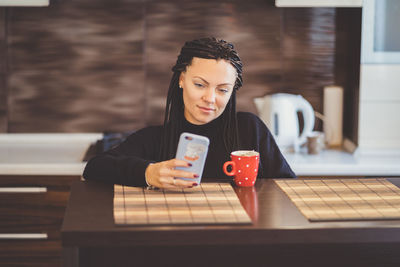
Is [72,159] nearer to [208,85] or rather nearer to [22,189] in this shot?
[22,189]

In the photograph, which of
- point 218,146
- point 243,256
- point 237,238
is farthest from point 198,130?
point 237,238

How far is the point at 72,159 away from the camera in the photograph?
8.83 feet

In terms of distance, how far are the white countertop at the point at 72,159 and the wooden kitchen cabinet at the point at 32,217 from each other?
1.9 inches

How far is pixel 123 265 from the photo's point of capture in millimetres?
1451

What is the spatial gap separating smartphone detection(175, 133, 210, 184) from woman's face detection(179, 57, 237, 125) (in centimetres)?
33

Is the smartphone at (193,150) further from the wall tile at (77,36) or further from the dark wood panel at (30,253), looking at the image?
the wall tile at (77,36)

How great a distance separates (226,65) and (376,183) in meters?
0.56

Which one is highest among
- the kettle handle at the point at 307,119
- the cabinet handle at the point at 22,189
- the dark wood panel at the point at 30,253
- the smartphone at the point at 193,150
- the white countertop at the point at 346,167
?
the smartphone at the point at 193,150

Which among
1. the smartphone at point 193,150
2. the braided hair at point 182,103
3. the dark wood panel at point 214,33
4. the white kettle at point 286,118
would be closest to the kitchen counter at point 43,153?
the dark wood panel at point 214,33

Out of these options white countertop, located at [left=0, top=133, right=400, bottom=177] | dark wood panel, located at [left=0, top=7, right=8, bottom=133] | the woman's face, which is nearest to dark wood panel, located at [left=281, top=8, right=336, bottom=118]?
white countertop, located at [left=0, top=133, right=400, bottom=177]

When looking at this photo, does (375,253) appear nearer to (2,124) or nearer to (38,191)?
(38,191)

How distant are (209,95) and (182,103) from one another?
21 centimetres

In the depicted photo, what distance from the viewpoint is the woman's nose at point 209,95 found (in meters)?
1.72

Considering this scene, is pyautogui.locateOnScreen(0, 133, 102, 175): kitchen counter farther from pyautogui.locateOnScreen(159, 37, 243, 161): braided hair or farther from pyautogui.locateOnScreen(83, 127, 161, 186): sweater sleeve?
pyautogui.locateOnScreen(159, 37, 243, 161): braided hair
